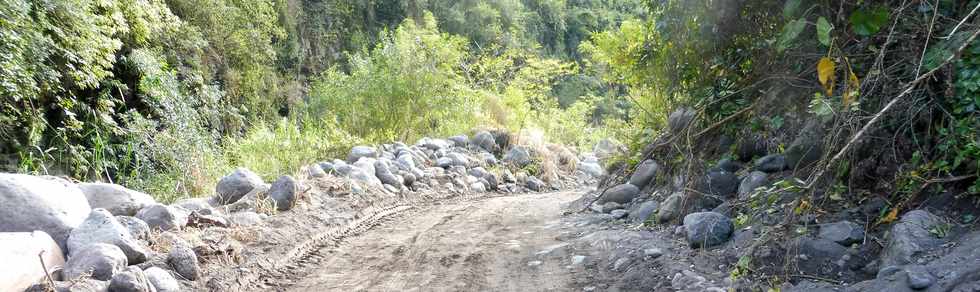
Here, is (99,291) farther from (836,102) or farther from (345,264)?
(836,102)

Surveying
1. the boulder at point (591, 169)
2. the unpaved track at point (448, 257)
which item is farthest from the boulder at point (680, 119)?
the boulder at point (591, 169)

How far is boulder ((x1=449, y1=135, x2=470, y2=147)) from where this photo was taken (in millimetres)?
11336

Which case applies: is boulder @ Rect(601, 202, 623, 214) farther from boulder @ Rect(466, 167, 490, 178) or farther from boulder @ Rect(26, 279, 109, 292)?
boulder @ Rect(466, 167, 490, 178)

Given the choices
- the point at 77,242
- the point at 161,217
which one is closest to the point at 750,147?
the point at 161,217

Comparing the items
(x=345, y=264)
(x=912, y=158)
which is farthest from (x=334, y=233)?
(x=912, y=158)

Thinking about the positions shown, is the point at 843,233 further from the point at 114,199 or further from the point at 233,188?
the point at 233,188

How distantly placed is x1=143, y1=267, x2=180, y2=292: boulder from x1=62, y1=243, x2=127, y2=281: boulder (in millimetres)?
139

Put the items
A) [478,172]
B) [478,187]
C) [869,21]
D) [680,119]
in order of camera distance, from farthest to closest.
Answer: [478,172], [478,187], [680,119], [869,21]

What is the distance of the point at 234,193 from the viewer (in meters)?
5.59

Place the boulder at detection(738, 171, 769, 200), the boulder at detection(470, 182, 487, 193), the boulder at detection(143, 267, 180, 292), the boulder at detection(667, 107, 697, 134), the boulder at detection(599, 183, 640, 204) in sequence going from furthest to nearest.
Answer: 1. the boulder at detection(470, 182, 487, 193)
2. the boulder at detection(599, 183, 640, 204)
3. the boulder at detection(667, 107, 697, 134)
4. the boulder at detection(738, 171, 769, 200)
5. the boulder at detection(143, 267, 180, 292)

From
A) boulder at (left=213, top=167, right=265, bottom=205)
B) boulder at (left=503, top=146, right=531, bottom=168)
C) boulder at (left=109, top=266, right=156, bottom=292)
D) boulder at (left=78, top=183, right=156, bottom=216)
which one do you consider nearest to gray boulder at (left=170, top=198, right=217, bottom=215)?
boulder at (left=78, top=183, right=156, bottom=216)

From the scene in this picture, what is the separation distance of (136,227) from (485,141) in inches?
320

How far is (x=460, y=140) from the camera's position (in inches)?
448

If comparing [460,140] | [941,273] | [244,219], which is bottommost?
[460,140]
